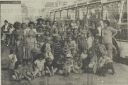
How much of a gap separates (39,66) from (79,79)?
0.24 metres

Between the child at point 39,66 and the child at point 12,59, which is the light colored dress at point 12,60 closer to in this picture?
the child at point 12,59

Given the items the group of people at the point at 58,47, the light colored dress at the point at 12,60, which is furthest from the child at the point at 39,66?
the light colored dress at the point at 12,60

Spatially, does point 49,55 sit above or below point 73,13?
below

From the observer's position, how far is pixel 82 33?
2.37 meters

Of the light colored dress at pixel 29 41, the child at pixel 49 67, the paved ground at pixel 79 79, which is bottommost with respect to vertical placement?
the paved ground at pixel 79 79

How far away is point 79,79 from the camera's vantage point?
237cm

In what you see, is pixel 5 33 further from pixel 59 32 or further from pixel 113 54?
pixel 113 54

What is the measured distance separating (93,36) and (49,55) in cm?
28

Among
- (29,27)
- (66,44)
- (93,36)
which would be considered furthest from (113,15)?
(29,27)

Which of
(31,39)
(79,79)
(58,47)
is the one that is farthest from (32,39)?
(79,79)

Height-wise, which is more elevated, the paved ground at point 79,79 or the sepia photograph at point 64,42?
the sepia photograph at point 64,42

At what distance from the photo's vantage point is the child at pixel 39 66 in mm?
2342

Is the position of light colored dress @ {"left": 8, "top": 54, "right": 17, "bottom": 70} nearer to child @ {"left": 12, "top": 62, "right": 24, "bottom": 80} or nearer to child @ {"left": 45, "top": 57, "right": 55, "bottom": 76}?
child @ {"left": 12, "top": 62, "right": 24, "bottom": 80}

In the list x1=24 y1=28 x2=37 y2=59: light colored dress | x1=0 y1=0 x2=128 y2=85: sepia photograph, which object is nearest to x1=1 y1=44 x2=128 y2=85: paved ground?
x1=0 y1=0 x2=128 y2=85: sepia photograph
